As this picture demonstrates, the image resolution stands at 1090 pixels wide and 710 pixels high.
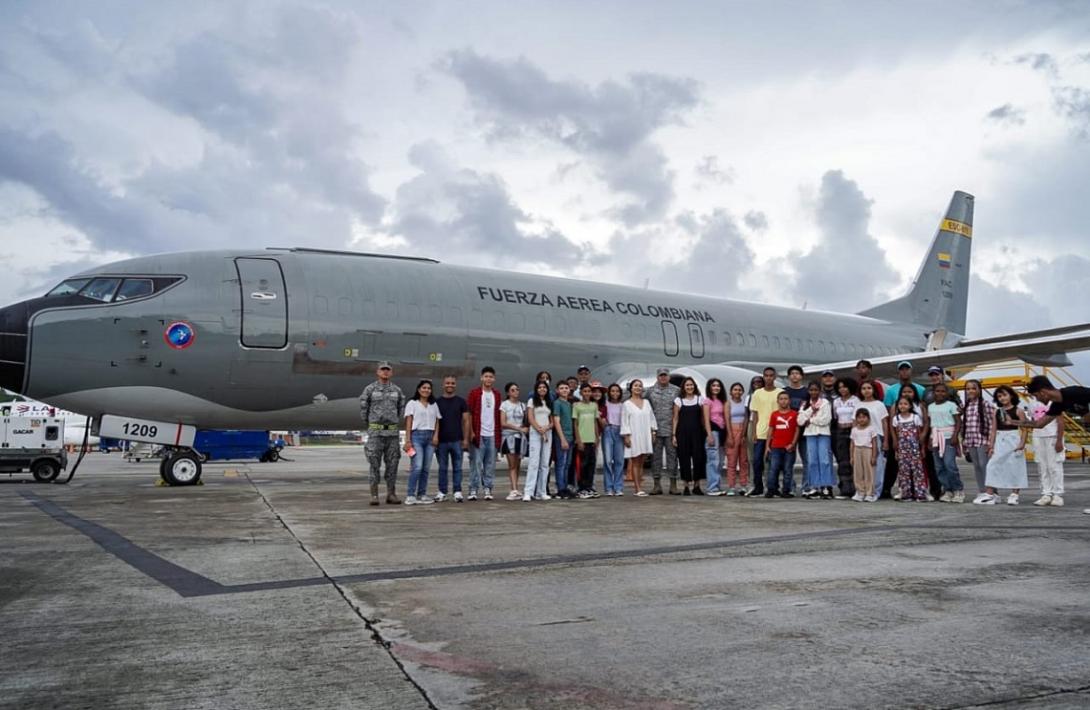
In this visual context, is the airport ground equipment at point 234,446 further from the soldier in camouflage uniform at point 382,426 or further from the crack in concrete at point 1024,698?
the crack in concrete at point 1024,698

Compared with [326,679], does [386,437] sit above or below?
above

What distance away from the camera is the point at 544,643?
3.47 m

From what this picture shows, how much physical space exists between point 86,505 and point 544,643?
8469 mm

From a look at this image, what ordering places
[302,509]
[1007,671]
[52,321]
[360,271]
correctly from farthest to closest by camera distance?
[360,271], [52,321], [302,509], [1007,671]

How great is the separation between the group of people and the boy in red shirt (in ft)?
0.06

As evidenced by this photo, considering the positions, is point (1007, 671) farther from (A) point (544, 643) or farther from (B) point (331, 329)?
(B) point (331, 329)

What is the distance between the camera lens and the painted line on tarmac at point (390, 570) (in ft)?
15.5

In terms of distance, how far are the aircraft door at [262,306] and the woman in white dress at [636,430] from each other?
5.21 m

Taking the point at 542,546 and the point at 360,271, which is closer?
the point at 542,546

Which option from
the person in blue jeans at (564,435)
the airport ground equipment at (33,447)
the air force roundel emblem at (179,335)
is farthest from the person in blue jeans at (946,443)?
the airport ground equipment at (33,447)

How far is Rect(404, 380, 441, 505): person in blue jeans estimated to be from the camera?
34.2ft

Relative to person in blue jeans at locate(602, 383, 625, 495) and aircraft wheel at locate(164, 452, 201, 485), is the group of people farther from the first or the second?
aircraft wheel at locate(164, 452, 201, 485)

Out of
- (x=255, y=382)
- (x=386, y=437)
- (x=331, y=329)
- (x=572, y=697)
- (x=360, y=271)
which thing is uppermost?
(x=360, y=271)

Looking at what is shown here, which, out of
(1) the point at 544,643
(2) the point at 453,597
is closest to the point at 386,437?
(2) the point at 453,597
